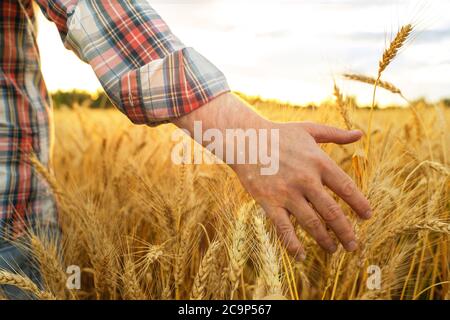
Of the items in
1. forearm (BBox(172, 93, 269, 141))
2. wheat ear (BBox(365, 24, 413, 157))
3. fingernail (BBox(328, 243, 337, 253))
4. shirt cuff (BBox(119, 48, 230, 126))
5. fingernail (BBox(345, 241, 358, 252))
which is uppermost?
wheat ear (BBox(365, 24, 413, 157))

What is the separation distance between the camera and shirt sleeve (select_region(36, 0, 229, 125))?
33.6 inches

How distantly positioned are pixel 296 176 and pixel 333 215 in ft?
0.33

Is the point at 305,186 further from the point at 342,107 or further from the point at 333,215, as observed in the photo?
the point at 342,107

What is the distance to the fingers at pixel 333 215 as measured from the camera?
82cm

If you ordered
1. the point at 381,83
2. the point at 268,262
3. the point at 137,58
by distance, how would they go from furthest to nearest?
the point at 381,83 → the point at 137,58 → the point at 268,262

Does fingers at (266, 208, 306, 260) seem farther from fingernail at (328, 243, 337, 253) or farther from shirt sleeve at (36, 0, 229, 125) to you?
shirt sleeve at (36, 0, 229, 125)

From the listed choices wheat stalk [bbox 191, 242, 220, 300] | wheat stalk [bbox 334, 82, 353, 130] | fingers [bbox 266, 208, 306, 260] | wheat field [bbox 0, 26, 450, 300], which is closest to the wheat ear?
wheat field [bbox 0, 26, 450, 300]

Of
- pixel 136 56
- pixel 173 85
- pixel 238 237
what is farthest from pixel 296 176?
pixel 136 56

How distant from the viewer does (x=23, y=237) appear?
1130mm

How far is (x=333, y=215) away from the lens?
0.84m

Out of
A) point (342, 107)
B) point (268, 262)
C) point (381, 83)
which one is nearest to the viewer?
point (268, 262)

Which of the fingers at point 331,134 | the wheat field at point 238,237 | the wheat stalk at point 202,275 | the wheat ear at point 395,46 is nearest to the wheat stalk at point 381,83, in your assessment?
the wheat field at point 238,237

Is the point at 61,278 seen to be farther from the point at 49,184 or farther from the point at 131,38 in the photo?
the point at 131,38

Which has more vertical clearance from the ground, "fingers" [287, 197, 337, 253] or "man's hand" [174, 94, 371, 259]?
"man's hand" [174, 94, 371, 259]
